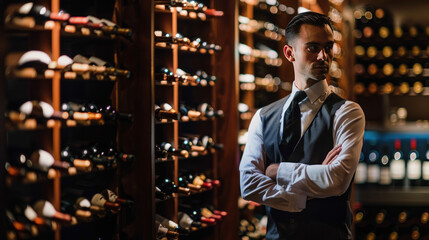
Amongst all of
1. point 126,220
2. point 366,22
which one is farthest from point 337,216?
point 366,22

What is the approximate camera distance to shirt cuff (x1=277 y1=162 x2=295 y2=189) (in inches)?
87.0

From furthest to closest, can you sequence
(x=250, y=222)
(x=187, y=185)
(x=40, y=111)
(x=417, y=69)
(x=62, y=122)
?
(x=417, y=69)
(x=250, y=222)
(x=187, y=185)
(x=62, y=122)
(x=40, y=111)

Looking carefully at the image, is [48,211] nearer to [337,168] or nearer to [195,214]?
[195,214]

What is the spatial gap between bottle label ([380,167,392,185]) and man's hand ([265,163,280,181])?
366 cm

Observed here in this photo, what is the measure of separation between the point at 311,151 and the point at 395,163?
3726 mm

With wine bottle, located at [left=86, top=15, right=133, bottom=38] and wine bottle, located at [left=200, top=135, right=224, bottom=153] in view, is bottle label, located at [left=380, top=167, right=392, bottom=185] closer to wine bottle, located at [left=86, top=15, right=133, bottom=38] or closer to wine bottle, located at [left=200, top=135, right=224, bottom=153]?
wine bottle, located at [left=200, top=135, right=224, bottom=153]

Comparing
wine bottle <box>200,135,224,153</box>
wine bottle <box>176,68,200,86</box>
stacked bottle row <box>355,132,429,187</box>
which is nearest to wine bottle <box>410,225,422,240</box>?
stacked bottle row <box>355,132,429,187</box>

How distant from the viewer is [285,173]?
223 centimetres

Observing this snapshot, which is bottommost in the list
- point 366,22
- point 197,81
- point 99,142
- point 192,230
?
point 192,230

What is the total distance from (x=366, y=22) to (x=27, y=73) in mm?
4669

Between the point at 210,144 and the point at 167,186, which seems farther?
the point at 210,144

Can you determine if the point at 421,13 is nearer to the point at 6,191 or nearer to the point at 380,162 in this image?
the point at 380,162

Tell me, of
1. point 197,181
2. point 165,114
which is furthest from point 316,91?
point 197,181

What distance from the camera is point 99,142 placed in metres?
2.95
